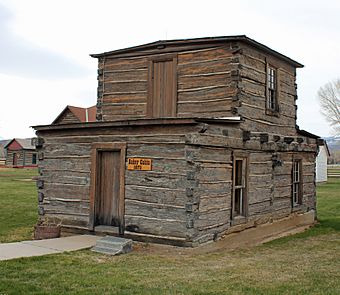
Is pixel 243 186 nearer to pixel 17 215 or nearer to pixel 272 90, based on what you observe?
pixel 272 90

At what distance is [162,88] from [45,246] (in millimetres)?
6062

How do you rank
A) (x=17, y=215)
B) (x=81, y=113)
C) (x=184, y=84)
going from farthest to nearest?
(x=81, y=113) < (x=17, y=215) < (x=184, y=84)

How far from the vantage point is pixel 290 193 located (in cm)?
1584

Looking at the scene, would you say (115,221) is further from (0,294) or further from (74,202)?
(0,294)

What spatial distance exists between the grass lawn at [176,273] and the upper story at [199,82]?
429 cm

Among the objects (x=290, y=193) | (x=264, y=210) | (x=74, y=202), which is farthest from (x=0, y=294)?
(x=290, y=193)

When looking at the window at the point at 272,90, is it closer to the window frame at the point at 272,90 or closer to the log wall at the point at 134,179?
the window frame at the point at 272,90

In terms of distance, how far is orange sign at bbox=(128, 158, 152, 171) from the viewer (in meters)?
10.9

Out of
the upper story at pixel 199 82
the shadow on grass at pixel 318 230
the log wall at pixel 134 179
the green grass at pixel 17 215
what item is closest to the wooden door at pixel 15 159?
the green grass at pixel 17 215

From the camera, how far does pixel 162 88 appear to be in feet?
45.1

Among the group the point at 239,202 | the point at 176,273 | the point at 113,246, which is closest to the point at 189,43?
the point at 239,202

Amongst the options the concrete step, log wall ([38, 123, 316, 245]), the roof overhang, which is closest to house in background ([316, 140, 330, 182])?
log wall ([38, 123, 316, 245])

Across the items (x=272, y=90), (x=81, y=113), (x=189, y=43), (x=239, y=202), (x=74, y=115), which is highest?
(x=81, y=113)

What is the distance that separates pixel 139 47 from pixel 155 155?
4663 mm
